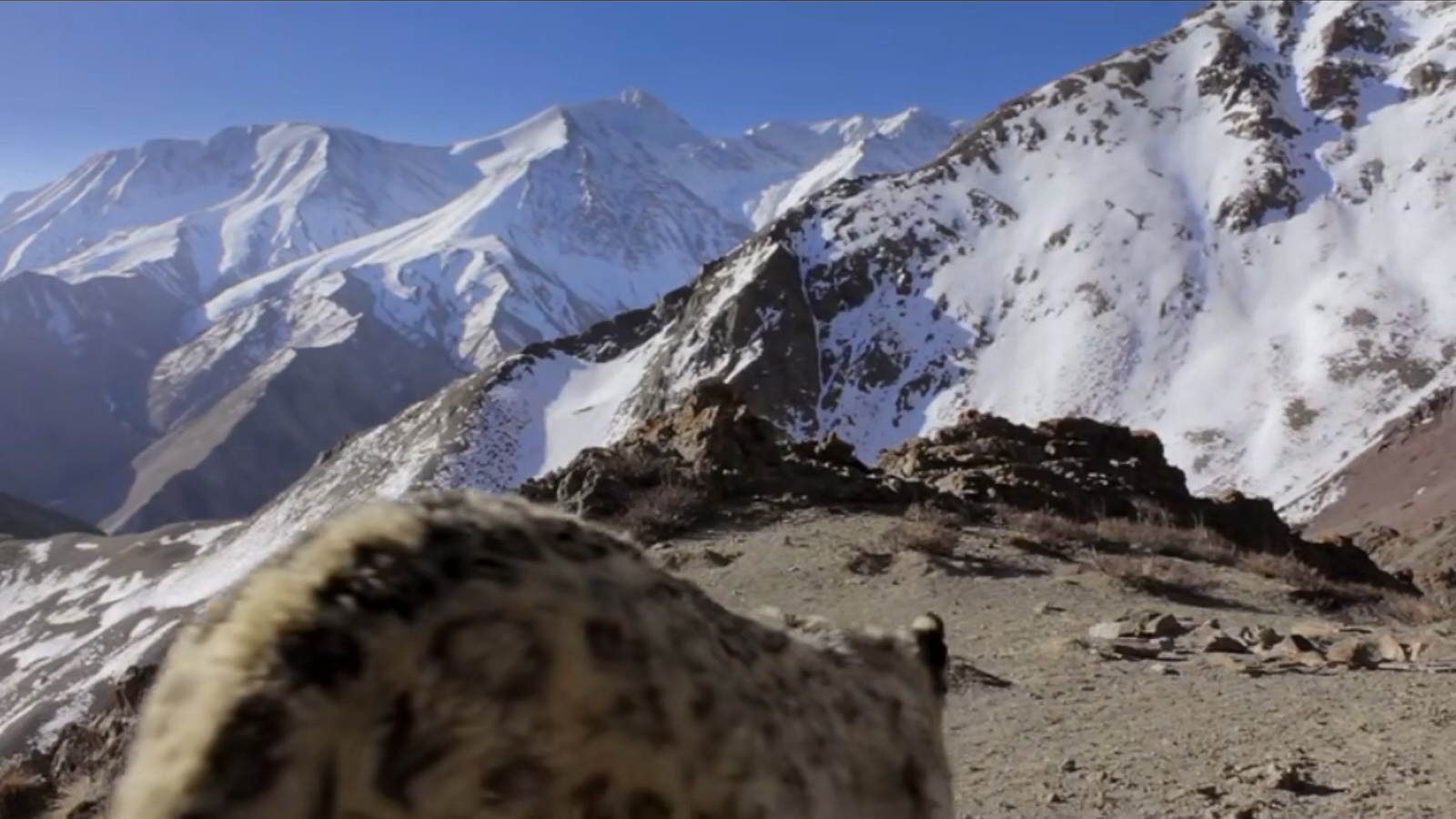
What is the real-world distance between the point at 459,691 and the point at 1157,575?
13.9 m

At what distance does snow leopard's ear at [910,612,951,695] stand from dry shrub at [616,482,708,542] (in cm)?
1373

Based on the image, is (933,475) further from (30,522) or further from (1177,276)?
(30,522)

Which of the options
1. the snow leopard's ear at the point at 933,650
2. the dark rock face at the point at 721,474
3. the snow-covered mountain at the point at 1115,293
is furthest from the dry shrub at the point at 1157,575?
the snow-covered mountain at the point at 1115,293

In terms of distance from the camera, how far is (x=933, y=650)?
138 inches

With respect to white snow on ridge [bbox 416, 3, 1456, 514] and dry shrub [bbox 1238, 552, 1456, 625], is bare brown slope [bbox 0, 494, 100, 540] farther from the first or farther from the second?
dry shrub [bbox 1238, 552, 1456, 625]

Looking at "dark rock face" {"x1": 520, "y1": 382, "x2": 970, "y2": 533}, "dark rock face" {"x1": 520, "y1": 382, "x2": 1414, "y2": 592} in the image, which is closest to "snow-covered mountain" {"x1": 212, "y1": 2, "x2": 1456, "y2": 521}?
"dark rock face" {"x1": 520, "y1": 382, "x2": 1414, "y2": 592}

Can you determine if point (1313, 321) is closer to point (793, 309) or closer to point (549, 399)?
point (793, 309)

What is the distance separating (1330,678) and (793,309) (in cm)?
9502

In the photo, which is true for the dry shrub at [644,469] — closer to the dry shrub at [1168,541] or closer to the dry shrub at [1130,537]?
the dry shrub at [1130,537]

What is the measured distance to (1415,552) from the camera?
4181 centimetres

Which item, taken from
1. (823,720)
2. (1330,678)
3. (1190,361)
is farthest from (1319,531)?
(823,720)

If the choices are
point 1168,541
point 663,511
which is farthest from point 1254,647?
point 663,511

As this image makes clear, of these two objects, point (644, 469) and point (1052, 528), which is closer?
point (1052, 528)

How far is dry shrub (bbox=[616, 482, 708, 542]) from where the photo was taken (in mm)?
17625
